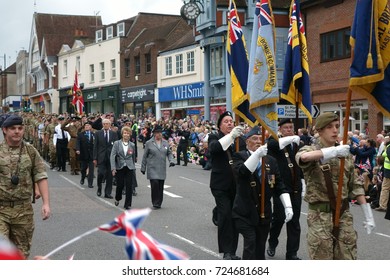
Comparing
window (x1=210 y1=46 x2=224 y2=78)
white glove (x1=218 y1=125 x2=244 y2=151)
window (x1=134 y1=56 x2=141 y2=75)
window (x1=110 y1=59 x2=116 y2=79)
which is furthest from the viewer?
window (x1=110 y1=59 x2=116 y2=79)

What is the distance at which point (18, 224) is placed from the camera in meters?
6.32

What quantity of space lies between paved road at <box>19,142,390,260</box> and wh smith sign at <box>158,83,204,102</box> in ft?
74.2

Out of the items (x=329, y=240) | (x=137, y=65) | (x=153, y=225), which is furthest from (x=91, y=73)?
(x=329, y=240)

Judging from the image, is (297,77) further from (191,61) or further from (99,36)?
(99,36)

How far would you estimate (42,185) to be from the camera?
21.4ft

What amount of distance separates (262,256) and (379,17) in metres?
2.94

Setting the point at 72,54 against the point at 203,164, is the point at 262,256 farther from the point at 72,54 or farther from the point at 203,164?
the point at 72,54

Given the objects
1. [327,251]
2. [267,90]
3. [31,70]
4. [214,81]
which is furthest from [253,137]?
[31,70]

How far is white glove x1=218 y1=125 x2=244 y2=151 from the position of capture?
25.0ft

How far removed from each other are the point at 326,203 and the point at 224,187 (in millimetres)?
2657

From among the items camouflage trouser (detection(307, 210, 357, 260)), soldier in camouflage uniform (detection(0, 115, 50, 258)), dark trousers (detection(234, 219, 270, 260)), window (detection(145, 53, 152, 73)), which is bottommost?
dark trousers (detection(234, 219, 270, 260))

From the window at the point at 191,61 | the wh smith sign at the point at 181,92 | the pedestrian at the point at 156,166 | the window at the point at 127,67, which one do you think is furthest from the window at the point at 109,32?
the pedestrian at the point at 156,166

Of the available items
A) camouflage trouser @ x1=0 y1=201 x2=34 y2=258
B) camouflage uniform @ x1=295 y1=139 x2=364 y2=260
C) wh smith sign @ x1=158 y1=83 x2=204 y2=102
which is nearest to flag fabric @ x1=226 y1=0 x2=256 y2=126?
camouflage uniform @ x1=295 y1=139 x2=364 y2=260

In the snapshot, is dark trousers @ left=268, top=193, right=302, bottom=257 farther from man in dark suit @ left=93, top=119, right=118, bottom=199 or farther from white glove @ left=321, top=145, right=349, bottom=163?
man in dark suit @ left=93, top=119, right=118, bottom=199
